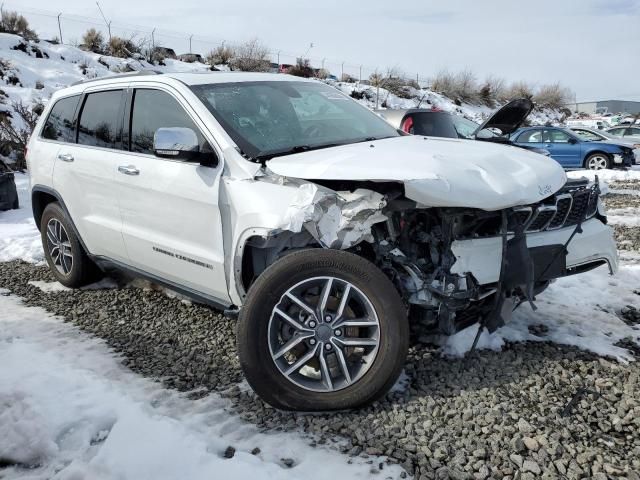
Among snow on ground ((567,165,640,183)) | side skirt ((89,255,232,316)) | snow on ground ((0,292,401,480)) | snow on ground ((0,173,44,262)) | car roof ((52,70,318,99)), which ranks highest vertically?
car roof ((52,70,318,99))

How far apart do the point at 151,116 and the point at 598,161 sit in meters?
13.9

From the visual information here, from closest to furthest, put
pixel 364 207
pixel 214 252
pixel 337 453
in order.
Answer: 1. pixel 337 453
2. pixel 364 207
3. pixel 214 252

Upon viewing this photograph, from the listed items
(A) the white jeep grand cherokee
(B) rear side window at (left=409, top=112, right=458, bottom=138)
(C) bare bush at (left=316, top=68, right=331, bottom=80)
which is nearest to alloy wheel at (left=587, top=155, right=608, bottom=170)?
(B) rear side window at (left=409, top=112, right=458, bottom=138)

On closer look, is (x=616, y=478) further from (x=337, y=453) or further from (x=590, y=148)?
(x=590, y=148)

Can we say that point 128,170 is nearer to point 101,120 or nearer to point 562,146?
point 101,120

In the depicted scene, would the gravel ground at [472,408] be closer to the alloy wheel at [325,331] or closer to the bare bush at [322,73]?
the alloy wheel at [325,331]

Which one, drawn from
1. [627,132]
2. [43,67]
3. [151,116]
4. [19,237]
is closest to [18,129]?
[43,67]

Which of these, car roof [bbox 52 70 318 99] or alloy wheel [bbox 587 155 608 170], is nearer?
car roof [bbox 52 70 318 99]

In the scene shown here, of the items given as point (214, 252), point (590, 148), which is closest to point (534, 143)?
point (590, 148)

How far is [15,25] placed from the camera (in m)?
19.2

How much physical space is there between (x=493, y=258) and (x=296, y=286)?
1.08m

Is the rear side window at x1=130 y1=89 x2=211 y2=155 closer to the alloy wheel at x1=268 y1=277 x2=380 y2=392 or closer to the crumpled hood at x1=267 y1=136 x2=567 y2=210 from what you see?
the crumpled hood at x1=267 y1=136 x2=567 y2=210

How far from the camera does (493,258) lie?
2.98 m

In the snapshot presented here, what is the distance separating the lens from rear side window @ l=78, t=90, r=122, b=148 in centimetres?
422
